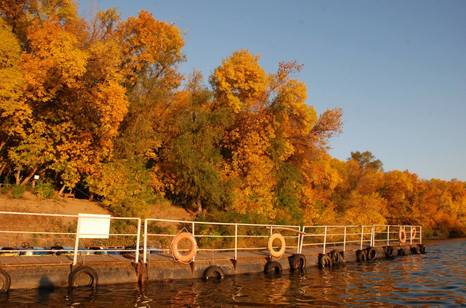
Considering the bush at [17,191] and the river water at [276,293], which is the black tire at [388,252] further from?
the bush at [17,191]

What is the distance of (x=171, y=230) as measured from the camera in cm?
2978

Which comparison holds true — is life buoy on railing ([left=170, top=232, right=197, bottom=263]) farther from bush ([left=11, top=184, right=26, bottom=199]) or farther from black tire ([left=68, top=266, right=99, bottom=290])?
bush ([left=11, top=184, right=26, bottom=199])

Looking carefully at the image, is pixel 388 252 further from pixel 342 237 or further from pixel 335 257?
pixel 342 237

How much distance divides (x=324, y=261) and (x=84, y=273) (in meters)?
12.8

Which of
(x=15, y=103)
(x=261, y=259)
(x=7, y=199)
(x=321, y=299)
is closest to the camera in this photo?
(x=321, y=299)

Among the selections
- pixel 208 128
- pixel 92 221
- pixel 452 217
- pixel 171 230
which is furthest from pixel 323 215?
pixel 452 217

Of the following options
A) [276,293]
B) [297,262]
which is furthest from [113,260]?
[297,262]

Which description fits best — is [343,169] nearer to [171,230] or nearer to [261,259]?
[171,230]

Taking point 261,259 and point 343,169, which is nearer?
point 261,259

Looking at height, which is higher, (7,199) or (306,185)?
(306,185)

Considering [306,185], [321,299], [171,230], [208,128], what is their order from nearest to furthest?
[321,299] < [171,230] < [208,128] < [306,185]

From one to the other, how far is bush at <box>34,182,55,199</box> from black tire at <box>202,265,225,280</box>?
15.5 metres

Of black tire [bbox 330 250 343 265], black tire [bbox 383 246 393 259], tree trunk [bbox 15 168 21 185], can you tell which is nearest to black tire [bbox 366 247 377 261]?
black tire [bbox 383 246 393 259]

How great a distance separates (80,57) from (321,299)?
18736 mm
